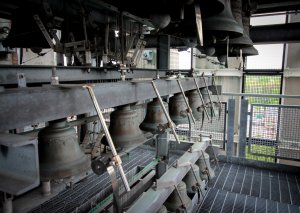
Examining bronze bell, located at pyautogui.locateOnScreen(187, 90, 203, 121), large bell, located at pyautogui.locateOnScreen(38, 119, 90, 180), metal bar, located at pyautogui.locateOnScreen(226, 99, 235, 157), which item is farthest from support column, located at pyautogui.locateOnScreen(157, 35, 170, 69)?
large bell, located at pyautogui.locateOnScreen(38, 119, 90, 180)

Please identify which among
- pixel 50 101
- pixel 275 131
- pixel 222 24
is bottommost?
pixel 275 131

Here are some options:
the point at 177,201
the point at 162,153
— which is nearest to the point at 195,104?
the point at 177,201

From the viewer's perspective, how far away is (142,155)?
13.0 feet

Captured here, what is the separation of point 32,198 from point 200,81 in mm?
1616

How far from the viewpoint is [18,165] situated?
511mm

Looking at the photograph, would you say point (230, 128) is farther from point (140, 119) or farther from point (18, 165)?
point (18, 165)

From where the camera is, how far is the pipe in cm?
332

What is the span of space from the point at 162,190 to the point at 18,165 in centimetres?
162

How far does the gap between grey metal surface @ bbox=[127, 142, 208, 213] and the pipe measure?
2.07 m

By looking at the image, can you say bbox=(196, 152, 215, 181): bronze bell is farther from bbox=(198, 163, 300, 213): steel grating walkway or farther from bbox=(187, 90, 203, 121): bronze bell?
bbox=(187, 90, 203, 121): bronze bell

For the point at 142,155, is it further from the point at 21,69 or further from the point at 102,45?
the point at 21,69

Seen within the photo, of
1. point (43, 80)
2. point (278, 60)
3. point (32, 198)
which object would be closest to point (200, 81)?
point (43, 80)

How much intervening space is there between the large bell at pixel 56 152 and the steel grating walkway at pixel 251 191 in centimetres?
213

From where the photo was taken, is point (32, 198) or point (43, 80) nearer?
point (32, 198)
